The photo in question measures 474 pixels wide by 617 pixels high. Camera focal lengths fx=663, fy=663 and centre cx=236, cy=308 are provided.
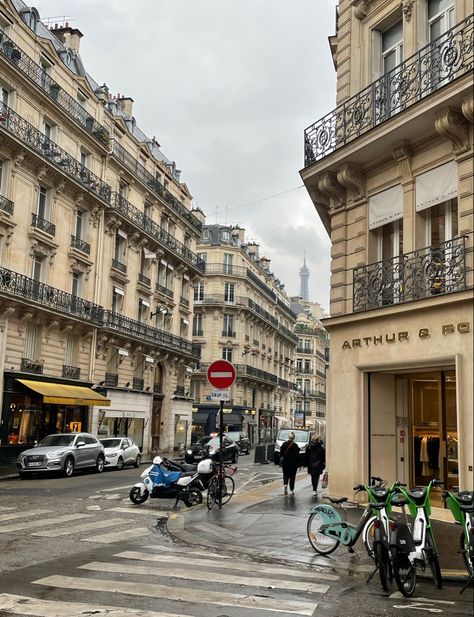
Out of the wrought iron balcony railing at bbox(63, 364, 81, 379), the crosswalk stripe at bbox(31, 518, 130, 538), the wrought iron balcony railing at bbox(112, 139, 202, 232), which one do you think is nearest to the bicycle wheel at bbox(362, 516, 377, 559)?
the crosswalk stripe at bbox(31, 518, 130, 538)

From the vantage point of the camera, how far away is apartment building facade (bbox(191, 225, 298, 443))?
61219 millimetres

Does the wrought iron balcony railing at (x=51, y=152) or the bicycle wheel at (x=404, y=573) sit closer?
the bicycle wheel at (x=404, y=573)

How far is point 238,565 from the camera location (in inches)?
328

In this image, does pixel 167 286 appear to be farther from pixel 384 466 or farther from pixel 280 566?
pixel 280 566

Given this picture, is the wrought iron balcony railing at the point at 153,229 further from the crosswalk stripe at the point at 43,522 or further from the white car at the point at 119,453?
the crosswalk stripe at the point at 43,522

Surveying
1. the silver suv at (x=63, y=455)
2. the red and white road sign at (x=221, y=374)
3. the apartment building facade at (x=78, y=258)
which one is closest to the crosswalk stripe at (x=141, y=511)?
the red and white road sign at (x=221, y=374)

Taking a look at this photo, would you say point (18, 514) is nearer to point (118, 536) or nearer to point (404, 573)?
point (118, 536)

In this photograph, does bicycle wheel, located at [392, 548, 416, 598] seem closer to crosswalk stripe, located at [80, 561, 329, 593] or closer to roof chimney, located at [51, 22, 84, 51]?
crosswalk stripe, located at [80, 561, 329, 593]

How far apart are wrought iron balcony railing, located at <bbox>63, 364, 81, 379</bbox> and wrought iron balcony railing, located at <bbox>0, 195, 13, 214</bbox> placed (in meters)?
7.98

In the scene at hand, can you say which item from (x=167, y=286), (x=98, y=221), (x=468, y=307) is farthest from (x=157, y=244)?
(x=468, y=307)

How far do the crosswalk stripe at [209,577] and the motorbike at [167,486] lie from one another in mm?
6249

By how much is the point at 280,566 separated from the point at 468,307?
5.16 metres

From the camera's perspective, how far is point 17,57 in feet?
89.2

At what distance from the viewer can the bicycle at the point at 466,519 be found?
739 centimetres
